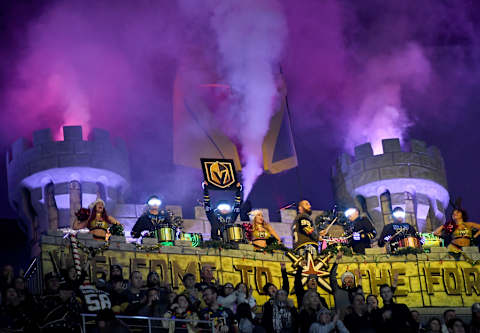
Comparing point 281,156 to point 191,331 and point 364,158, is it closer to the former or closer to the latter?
point 364,158

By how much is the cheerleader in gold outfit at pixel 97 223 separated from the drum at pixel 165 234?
43.7 inches

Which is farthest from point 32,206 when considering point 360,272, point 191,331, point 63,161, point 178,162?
point 191,331

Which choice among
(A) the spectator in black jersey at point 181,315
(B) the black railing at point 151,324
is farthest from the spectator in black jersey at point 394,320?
(A) the spectator in black jersey at point 181,315

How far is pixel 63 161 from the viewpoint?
83.6ft

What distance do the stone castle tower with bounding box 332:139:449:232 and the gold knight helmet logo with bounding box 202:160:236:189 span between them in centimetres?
583

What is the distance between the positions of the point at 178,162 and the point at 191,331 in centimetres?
1316

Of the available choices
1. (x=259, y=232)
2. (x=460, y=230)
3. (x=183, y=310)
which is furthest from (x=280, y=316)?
(x=460, y=230)

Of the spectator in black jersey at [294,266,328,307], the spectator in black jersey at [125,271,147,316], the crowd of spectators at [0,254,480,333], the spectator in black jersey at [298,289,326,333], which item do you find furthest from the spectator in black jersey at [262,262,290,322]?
the spectator in black jersey at [125,271,147,316]

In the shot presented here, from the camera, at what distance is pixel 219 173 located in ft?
79.3

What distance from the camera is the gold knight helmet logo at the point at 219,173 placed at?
24.0m

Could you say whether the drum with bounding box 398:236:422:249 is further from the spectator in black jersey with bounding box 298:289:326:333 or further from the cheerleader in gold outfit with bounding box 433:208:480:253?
the spectator in black jersey with bounding box 298:289:326:333

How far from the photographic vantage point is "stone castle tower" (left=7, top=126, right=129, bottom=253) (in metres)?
25.4

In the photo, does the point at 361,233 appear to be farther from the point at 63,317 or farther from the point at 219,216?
the point at 63,317

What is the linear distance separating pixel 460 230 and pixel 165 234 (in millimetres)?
7497
